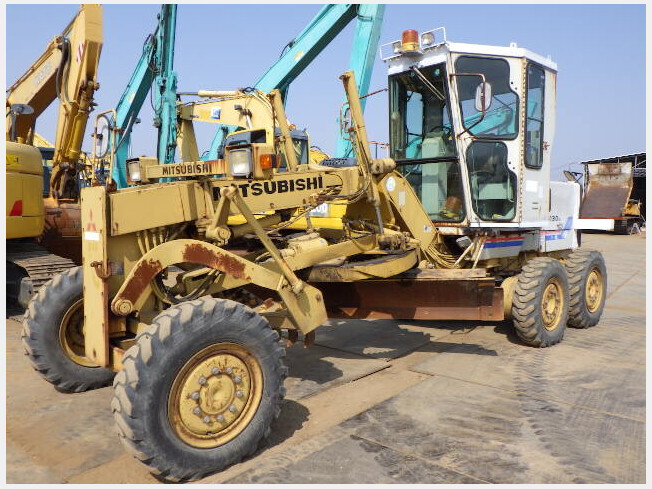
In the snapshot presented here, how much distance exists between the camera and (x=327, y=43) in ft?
42.1

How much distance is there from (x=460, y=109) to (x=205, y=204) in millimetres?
2891

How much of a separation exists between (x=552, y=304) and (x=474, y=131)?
1.99m

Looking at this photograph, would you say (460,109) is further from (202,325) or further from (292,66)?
(292,66)

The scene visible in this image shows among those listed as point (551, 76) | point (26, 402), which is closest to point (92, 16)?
point (26, 402)

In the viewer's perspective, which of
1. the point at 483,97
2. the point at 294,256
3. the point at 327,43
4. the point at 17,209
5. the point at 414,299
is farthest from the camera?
the point at 327,43

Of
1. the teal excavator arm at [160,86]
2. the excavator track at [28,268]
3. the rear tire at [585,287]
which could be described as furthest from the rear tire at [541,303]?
the teal excavator arm at [160,86]

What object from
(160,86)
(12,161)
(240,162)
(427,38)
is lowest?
(240,162)

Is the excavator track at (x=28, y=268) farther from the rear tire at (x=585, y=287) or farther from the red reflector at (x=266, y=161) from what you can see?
the rear tire at (x=585, y=287)

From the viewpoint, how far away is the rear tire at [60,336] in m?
3.79

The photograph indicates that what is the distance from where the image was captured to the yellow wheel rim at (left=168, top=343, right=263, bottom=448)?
9.54 ft

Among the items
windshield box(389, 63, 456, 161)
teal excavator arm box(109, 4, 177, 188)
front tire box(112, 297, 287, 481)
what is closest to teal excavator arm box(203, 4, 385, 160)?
teal excavator arm box(109, 4, 177, 188)

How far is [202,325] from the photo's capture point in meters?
2.93

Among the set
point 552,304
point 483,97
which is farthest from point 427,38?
point 552,304

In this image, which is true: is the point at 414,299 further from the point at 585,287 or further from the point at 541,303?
the point at 585,287
